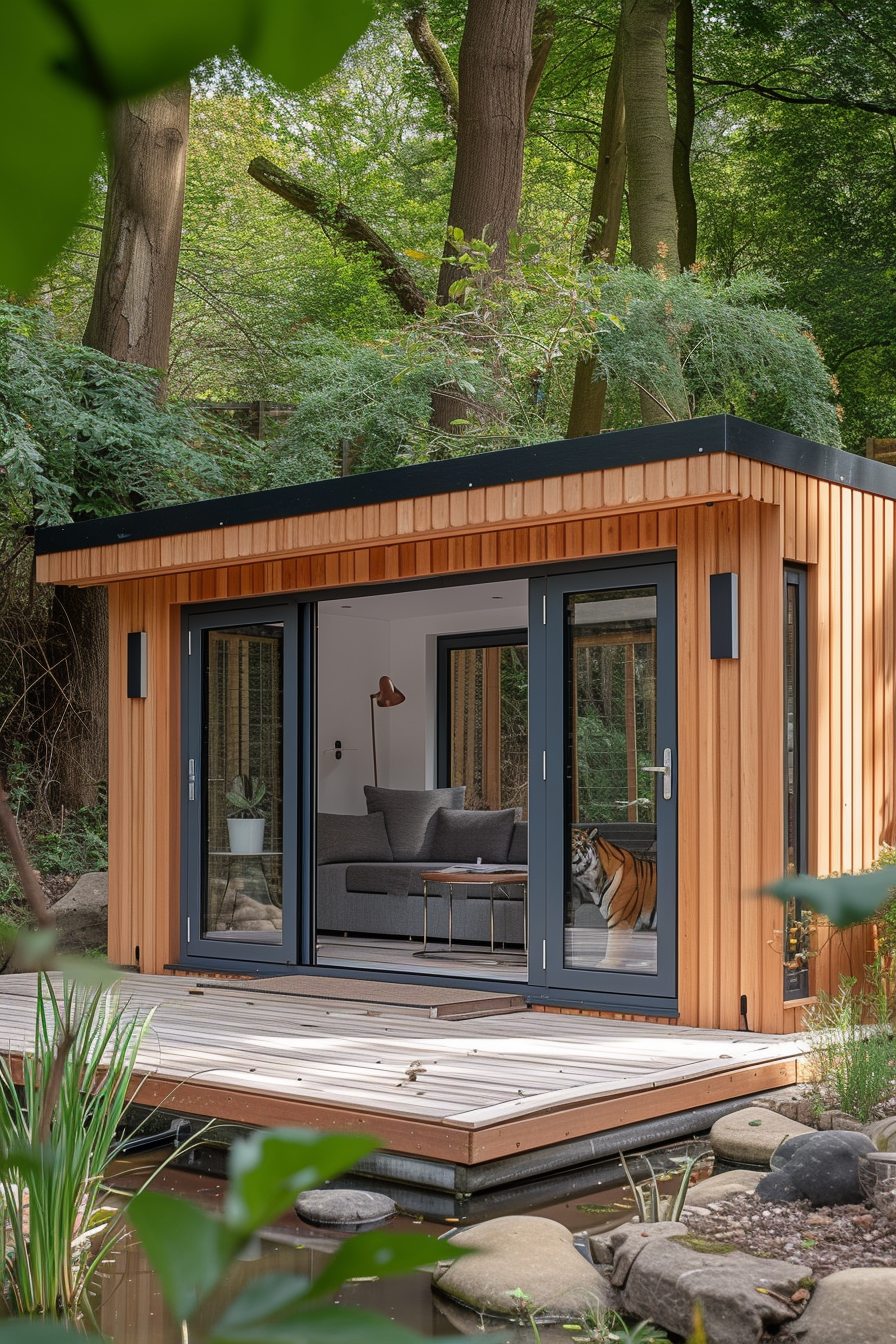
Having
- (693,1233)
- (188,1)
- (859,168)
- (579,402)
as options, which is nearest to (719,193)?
(859,168)

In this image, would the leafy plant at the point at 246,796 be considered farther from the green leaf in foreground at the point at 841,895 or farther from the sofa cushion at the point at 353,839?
the green leaf in foreground at the point at 841,895

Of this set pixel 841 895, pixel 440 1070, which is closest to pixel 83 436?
pixel 440 1070

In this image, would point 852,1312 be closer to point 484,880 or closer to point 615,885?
point 615,885

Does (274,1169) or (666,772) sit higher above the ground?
(274,1169)

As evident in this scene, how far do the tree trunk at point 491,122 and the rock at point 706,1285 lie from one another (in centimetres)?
860

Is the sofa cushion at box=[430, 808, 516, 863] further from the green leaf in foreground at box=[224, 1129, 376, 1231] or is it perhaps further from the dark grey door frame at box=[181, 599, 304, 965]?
the green leaf in foreground at box=[224, 1129, 376, 1231]

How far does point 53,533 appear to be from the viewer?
8.30 metres

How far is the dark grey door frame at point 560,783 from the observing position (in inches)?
241

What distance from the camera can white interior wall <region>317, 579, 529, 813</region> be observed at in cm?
1159

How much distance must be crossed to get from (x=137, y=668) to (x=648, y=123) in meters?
→ 6.60

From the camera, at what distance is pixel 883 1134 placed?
4418 mm

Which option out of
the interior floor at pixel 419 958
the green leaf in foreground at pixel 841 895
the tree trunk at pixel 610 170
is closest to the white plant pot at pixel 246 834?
the interior floor at pixel 419 958

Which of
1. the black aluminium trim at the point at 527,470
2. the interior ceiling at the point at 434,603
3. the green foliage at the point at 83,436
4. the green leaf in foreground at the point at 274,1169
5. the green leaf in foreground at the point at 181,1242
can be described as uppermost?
the green foliage at the point at 83,436

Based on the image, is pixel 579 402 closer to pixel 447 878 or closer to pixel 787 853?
pixel 447 878
